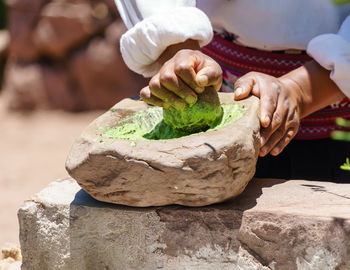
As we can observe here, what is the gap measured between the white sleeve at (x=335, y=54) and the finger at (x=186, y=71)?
42 cm

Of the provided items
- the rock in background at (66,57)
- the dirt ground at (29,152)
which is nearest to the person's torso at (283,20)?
the dirt ground at (29,152)

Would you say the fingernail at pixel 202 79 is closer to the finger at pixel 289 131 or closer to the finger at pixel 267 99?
the finger at pixel 267 99

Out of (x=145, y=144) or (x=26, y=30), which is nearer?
(x=145, y=144)

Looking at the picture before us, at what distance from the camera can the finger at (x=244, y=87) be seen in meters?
1.81

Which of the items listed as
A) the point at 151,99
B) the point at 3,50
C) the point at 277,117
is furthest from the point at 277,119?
the point at 3,50

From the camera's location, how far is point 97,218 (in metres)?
1.72

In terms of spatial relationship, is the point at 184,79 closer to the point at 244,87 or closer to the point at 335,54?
the point at 244,87

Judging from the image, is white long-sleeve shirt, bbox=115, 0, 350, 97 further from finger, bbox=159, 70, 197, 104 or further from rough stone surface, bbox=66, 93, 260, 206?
rough stone surface, bbox=66, 93, 260, 206

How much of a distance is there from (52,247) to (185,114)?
552 mm

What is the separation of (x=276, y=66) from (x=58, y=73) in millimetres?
4199

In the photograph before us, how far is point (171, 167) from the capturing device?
5.03 ft

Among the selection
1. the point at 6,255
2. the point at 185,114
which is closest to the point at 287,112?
the point at 185,114

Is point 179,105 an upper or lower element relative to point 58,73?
upper

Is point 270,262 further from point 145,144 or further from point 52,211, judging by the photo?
point 52,211
